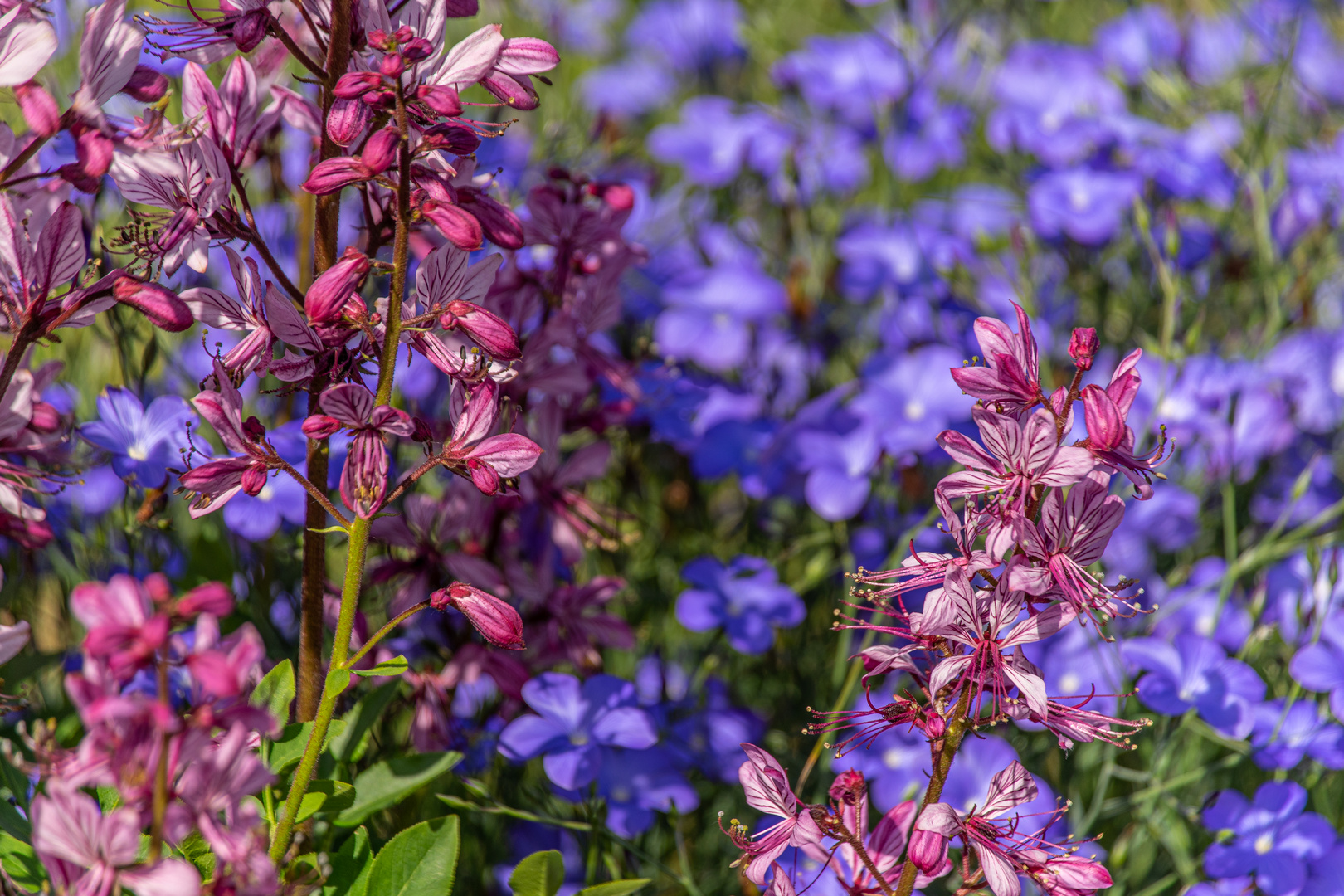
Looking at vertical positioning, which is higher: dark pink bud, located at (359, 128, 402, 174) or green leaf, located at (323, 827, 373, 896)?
dark pink bud, located at (359, 128, 402, 174)

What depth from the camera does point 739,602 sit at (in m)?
1.50

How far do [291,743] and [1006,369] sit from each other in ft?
2.05

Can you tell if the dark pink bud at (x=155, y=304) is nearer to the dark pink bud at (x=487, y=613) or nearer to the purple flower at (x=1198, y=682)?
the dark pink bud at (x=487, y=613)

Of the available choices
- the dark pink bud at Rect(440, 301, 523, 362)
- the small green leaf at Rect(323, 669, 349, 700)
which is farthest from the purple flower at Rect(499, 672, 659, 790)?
the dark pink bud at Rect(440, 301, 523, 362)

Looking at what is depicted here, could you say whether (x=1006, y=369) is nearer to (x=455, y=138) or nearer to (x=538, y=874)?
(x=455, y=138)

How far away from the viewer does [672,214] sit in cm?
248

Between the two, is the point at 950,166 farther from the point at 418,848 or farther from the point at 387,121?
the point at 418,848

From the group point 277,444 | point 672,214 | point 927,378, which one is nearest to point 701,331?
point 927,378

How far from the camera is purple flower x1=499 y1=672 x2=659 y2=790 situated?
1191mm

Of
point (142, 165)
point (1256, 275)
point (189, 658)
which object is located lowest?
point (1256, 275)

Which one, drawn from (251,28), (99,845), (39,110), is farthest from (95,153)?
(99,845)

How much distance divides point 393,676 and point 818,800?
0.52 metres

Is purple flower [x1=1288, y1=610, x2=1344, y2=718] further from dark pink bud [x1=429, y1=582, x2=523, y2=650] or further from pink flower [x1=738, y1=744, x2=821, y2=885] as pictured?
dark pink bud [x1=429, y1=582, x2=523, y2=650]

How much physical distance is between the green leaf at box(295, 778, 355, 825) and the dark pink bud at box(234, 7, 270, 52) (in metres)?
0.57
